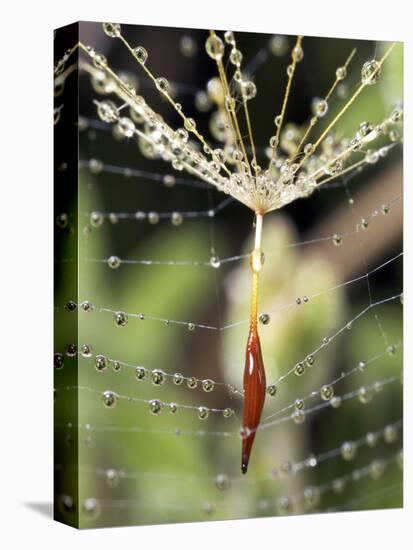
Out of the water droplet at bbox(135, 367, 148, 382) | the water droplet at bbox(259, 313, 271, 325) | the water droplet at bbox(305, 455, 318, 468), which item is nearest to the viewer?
the water droplet at bbox(135, 367, 148, 382)

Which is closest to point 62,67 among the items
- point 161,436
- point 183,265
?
point 183,265

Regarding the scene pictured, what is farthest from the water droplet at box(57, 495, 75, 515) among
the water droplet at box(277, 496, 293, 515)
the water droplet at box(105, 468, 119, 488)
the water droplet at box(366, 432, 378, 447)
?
the water droplet at box(366, 432, 378, 447)

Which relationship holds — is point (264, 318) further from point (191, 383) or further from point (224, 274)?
point (191, 383)

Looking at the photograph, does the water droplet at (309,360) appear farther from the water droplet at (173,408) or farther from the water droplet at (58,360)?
the water droplet at (58,360)

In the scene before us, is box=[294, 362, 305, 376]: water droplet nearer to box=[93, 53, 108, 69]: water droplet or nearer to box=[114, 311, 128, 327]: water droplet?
box=[114, 311, 128, 327]: water droplet

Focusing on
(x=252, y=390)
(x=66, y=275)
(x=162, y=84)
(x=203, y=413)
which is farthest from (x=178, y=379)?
(x=162, y=84)

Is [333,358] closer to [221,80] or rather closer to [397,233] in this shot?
[397,233]
